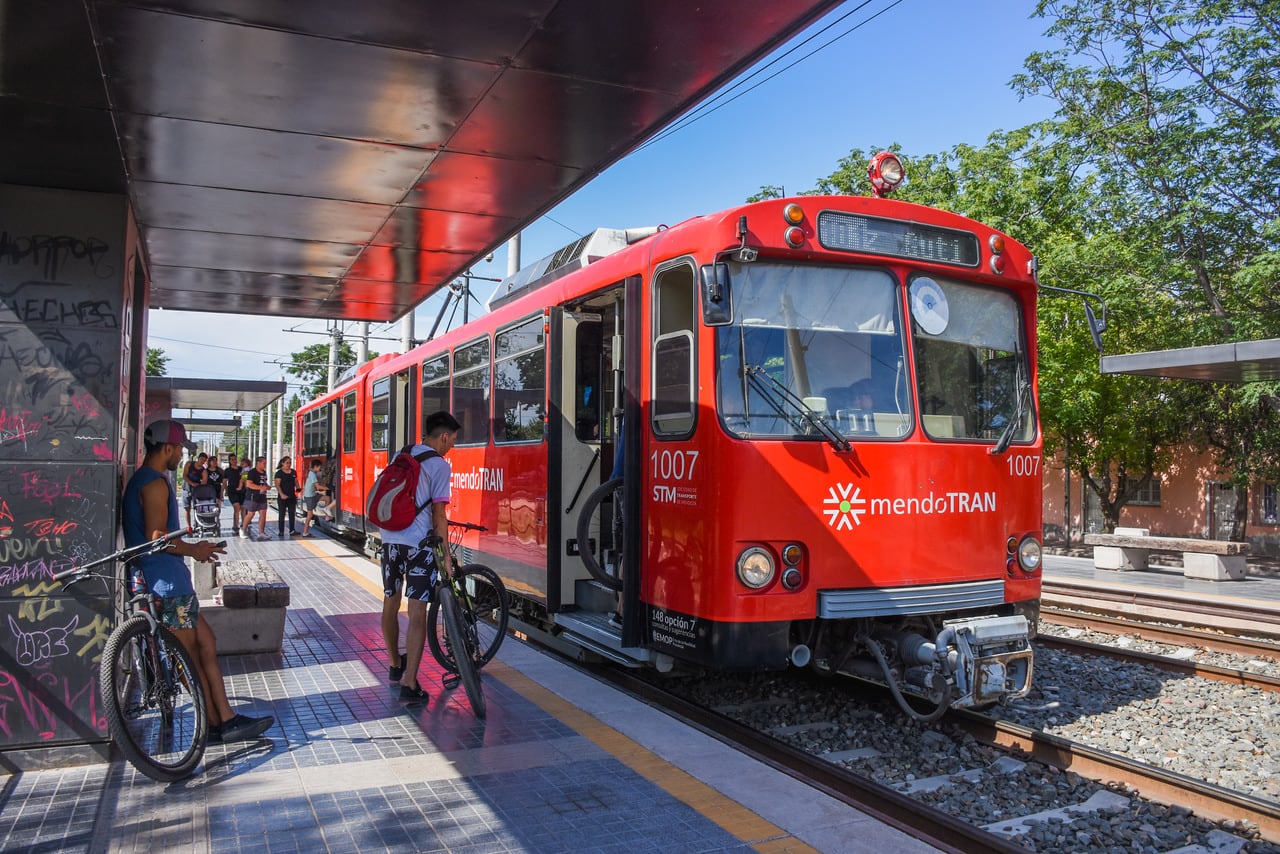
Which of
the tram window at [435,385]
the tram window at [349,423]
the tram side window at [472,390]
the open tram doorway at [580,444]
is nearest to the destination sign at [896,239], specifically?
the open tram doorway at [580,444]

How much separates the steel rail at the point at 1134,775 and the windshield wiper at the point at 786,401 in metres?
2.17

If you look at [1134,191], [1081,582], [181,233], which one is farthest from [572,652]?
[1134,191]

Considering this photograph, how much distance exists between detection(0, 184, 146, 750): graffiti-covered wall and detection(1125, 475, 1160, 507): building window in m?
29.1

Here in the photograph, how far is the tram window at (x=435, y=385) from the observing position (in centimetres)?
1159

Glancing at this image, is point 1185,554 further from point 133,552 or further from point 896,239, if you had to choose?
point 133,552

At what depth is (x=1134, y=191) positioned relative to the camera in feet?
62.8

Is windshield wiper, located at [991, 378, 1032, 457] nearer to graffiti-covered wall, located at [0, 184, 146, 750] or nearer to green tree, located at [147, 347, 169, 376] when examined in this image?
graffiti-covered wall, located at [0, 184, 146, 750]

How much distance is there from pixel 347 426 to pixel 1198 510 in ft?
74.1

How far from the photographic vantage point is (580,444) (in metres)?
8.20

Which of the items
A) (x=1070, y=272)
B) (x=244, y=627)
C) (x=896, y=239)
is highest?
(x=1070, y=272)

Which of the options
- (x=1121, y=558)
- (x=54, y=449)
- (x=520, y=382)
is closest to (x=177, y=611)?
(x=54, y=449)

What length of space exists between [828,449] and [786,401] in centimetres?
38

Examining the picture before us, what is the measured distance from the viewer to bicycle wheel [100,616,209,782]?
488cm

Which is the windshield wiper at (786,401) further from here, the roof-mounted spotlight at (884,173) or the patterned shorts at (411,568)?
the patterned shorts at (411,568)
